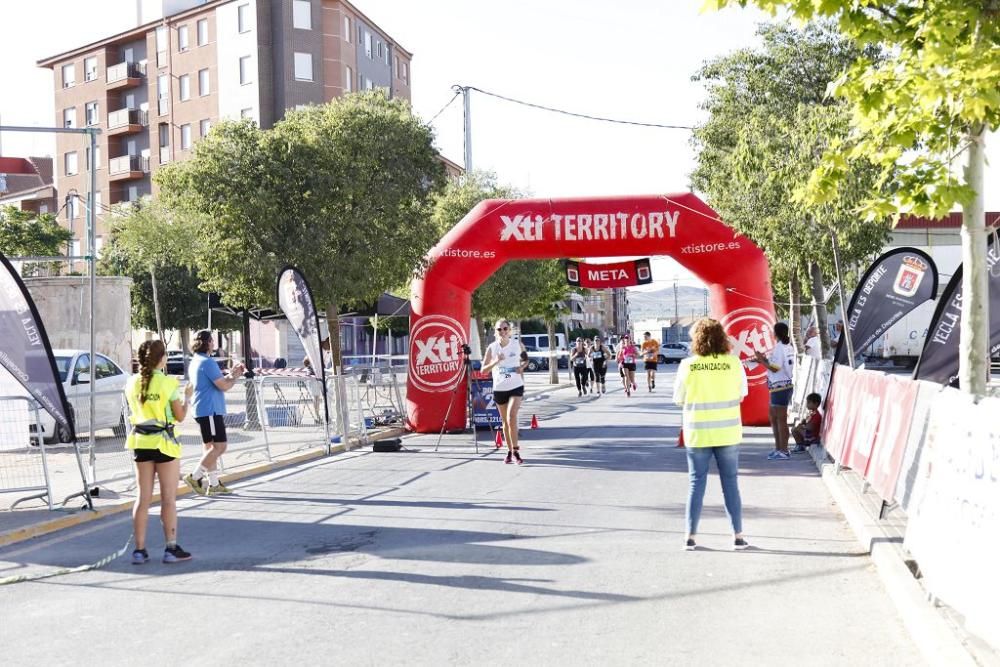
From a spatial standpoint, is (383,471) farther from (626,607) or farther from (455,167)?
(455,167)

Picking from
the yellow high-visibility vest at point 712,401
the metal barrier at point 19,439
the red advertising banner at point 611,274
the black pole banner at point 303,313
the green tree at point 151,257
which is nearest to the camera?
the yellow high-visibility vest at point 712,401

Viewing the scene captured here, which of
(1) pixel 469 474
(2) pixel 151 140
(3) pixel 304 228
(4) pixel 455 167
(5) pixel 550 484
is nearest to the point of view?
(5) pixel 550 484

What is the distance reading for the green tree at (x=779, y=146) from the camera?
16750 mm

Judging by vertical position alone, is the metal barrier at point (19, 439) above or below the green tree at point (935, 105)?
below

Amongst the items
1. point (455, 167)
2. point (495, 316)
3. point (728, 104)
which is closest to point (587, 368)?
point (495, 316)

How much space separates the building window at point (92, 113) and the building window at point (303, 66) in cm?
1624

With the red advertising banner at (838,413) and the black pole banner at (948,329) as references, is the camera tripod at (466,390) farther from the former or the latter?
the black pole banner at (948,329)

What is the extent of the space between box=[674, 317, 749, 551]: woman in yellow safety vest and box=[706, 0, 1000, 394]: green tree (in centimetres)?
163

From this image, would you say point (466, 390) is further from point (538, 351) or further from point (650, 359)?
point (538, 351)

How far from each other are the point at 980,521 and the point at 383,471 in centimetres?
878

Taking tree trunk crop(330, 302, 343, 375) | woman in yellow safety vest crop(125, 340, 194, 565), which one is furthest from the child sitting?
woman in yellow safety vest crop(125, 340, 194, 565)

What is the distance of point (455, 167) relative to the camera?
72.7m

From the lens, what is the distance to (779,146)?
17.3 metres

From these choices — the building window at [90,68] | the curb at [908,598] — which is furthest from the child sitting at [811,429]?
the building window at [90,68]
